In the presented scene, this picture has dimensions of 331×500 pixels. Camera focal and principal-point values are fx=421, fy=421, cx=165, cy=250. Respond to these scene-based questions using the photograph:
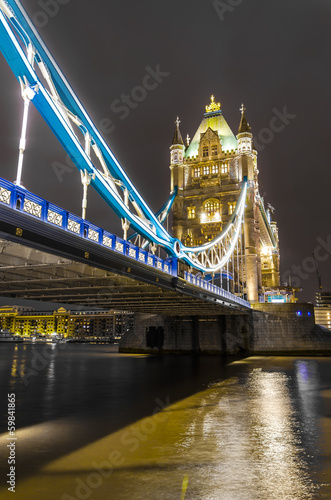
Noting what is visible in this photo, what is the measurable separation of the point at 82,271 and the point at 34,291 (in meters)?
7.13

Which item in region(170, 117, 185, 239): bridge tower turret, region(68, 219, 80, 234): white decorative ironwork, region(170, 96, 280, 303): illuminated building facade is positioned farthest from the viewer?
region(170, 117, 185, 239): bridge tower turret

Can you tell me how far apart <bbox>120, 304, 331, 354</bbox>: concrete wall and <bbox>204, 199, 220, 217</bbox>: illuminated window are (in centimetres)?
1929

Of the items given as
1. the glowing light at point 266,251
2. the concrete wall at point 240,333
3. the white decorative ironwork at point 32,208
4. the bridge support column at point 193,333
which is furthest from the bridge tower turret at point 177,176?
the white decorative ironwork at point 32,208

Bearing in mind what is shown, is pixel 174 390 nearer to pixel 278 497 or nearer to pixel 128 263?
pixel 128 263

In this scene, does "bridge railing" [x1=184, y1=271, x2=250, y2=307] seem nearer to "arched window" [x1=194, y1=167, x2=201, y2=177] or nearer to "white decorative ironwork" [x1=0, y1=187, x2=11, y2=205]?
"white decorative ironwork" [x1=0, y1=187, x2=11, y2=205]

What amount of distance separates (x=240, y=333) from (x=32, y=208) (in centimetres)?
3969

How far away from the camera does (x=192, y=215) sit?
211 ft

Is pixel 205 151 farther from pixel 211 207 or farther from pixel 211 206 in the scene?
pixel 211 207

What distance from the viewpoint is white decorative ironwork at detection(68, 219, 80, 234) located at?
566 inches

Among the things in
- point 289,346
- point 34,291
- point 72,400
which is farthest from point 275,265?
point 72,400

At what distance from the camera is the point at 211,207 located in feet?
209

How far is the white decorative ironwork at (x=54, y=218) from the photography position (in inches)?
519

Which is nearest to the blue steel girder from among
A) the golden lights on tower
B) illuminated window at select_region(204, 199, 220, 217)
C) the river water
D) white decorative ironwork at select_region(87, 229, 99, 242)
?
white decorative ironwork at select_region(87, 229, 99, 242)

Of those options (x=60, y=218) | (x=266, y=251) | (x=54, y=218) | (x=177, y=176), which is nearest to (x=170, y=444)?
(x=54, y=218)
